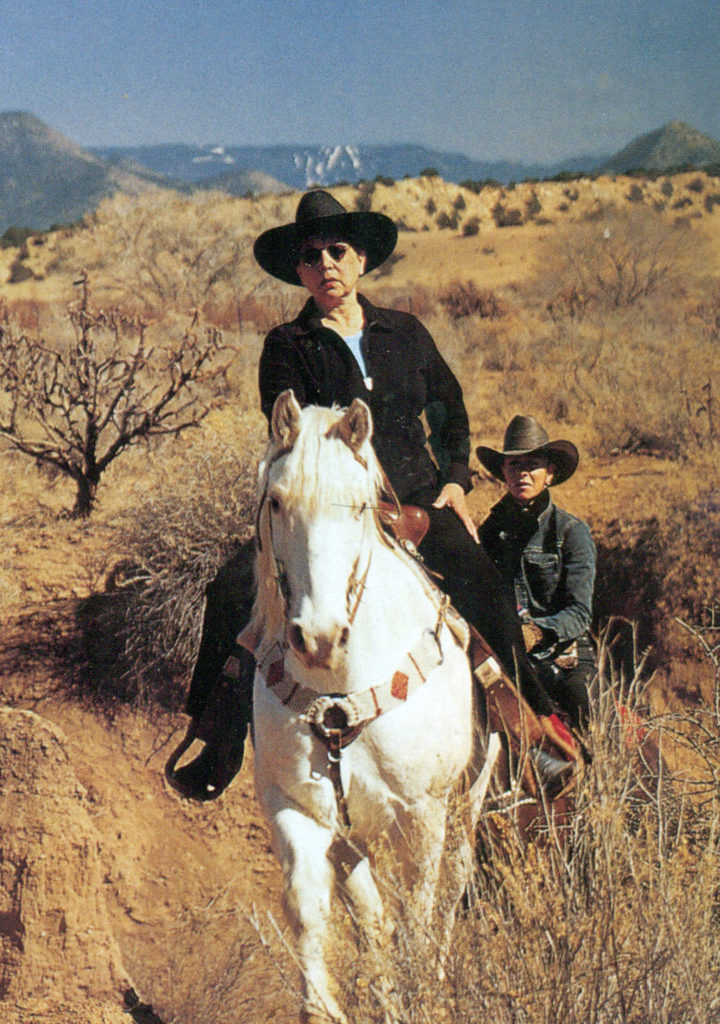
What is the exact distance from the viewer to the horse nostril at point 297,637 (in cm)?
198

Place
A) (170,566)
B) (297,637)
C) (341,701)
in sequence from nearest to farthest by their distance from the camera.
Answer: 1. (297,637)
2. (341,701)
3. (170,566)

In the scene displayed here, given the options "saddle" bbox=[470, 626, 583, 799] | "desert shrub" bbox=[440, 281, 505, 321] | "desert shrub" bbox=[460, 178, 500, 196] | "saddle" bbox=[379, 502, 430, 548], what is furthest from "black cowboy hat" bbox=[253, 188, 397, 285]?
"desert shrub" bbox=[440, 281, 505, 321]

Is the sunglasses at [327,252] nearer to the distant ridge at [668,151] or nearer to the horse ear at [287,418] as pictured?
the horse ear at [287,418]

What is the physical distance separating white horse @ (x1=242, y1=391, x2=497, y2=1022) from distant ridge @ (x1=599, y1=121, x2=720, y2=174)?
3791 mm

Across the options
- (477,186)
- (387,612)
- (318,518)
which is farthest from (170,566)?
(477,186)

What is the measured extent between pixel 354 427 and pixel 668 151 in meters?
4.61

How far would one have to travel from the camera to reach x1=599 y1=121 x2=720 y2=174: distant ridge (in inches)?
206

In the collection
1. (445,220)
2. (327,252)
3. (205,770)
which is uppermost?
(445,220)

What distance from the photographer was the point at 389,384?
298cm

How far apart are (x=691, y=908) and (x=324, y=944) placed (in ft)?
3.22

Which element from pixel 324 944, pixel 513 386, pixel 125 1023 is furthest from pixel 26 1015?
pixel 513 386

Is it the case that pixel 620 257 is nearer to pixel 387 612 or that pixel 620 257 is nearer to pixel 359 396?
pixel 359 396

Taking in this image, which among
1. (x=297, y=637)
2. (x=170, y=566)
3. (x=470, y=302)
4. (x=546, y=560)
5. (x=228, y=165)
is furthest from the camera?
(x=470, y=302)

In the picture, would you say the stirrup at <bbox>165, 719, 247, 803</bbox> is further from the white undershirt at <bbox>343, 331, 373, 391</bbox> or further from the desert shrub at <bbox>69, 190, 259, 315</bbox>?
the desert shrub at <bbox>69, 190, 259, 315</bbox>
